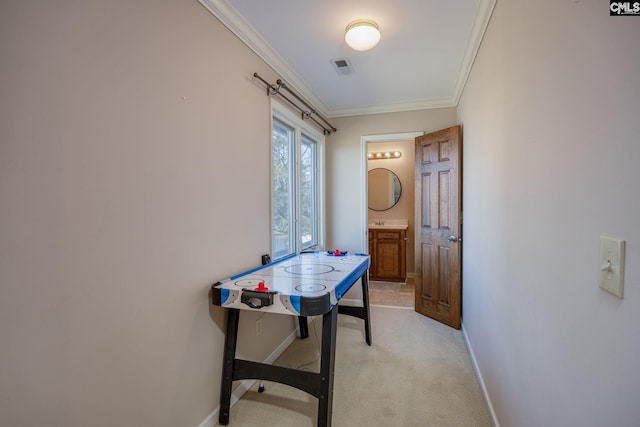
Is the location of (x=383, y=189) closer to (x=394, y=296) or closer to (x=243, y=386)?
(x=394, y=296)

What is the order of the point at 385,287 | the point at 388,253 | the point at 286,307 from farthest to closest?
the point at 388,253, the point at 385,287, the point at 286,307

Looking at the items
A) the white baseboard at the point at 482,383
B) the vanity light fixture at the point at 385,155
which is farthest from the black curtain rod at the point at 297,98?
the white baseboard at the point at 482,383

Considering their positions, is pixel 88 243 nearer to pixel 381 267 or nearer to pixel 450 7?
pixel 450 7

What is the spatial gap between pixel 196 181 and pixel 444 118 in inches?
118

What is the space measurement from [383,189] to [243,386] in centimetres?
419

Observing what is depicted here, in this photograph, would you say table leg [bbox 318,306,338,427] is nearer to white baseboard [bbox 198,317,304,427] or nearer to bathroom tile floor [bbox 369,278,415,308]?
white baseboard [bbox 198,317,304,427]

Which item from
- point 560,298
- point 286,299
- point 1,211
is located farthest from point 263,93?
point 560,298

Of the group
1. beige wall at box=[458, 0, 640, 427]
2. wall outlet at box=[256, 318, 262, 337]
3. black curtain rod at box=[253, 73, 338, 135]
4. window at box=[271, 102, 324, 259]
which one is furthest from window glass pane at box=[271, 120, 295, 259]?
beige wall at box=[458, 0, 640, 427]

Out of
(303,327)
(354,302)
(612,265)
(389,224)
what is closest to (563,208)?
(612,265)

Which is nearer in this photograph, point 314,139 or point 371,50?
point 371,50

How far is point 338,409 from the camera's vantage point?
192 cm

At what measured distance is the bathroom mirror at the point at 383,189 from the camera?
548 centimetres

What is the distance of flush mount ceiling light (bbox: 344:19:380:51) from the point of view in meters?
2.00

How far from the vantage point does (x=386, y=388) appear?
2137 mm
